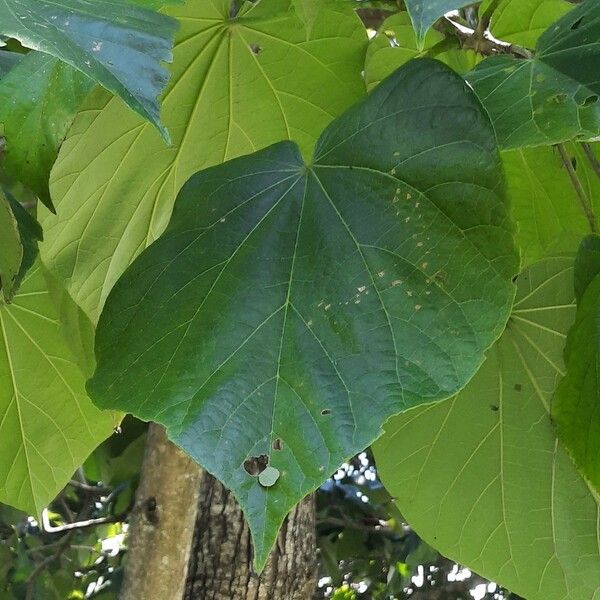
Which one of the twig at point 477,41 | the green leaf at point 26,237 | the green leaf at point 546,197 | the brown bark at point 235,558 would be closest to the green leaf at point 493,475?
the green leaf at point 546,197

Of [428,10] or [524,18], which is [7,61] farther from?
[524,18]

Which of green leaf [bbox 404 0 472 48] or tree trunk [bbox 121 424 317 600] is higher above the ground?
green leaf [bbox 404 0 472 48]

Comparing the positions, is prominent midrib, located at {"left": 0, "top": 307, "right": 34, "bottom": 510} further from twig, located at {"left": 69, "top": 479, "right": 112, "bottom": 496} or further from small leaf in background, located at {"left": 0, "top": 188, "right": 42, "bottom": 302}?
twig, located at {"left": 69, "top": 479, "right": 112, "bottom": 496}

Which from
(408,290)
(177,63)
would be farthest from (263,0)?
(408,290)

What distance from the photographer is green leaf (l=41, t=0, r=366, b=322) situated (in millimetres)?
635

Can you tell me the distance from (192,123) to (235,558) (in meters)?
0.57

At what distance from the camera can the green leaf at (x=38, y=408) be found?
2.42 feet

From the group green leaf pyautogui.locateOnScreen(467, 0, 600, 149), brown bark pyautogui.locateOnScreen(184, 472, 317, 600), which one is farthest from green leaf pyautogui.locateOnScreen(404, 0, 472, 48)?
brown bark pyautogui.locateOnScreen(184, 472, 317, 600)

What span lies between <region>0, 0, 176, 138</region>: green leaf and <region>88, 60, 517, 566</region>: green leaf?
14 cm

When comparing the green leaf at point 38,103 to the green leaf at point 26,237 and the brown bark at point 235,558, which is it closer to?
the green leaf at point 26,237

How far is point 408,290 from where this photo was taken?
0.44 m

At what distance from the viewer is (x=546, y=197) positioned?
2.21 feet

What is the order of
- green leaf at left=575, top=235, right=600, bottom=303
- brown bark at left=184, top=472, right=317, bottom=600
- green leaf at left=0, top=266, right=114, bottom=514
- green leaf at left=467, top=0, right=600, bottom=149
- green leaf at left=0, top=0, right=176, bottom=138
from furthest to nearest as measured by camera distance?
brown bark at left=184, top=472, right=317, bottom=600 < green leaf at left=0, top=266, right=114, bottom=514 < green leaf at left=575, top=235, right=600, bottom=303 < green leaf at left=467, top=0, right=600, bottom=149 < green leaf at left=0, top=0, right=176, bottom=138

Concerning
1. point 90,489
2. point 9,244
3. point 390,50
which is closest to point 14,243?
point 9,244
